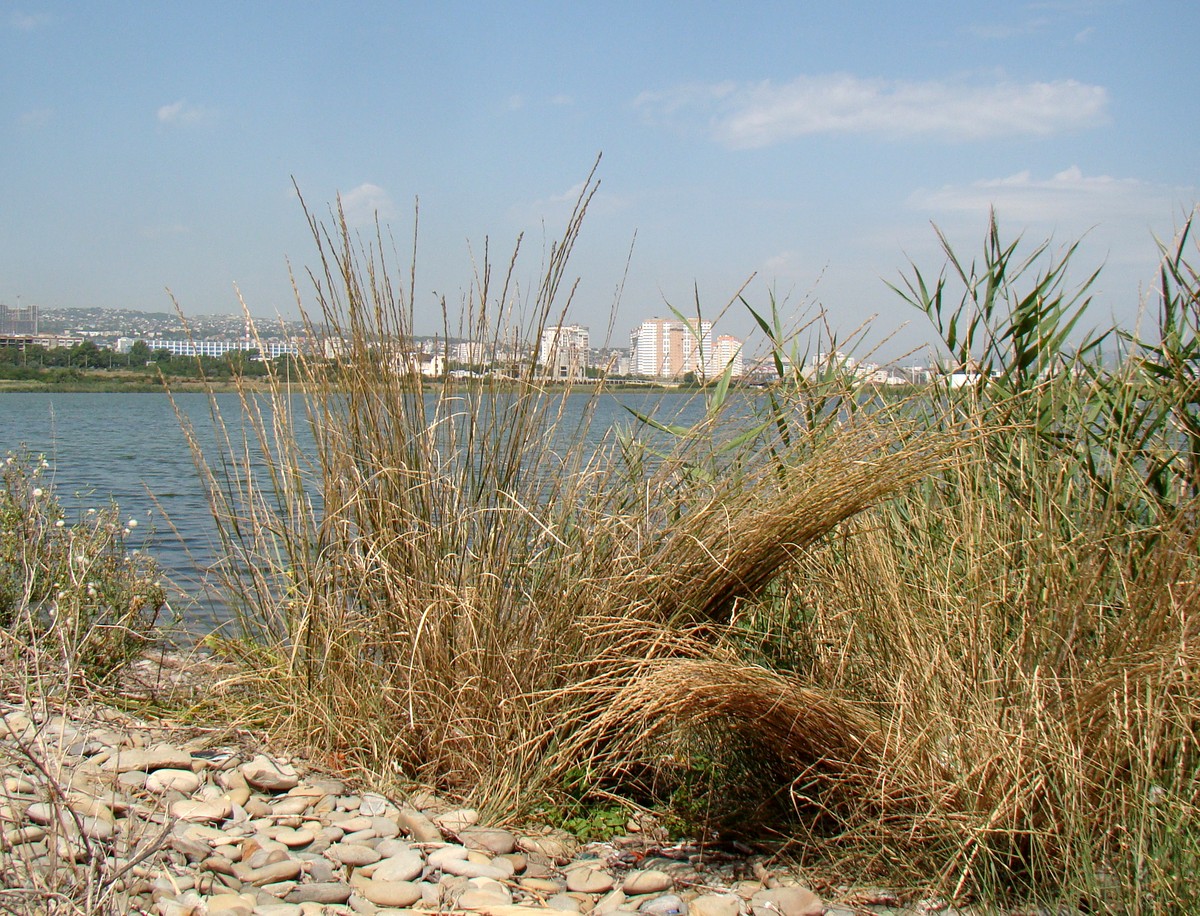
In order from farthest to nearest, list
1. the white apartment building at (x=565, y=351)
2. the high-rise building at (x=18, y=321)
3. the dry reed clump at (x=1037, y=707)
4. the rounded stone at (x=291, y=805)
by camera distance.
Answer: the high-rise building at (x=18, y=321), the white apartment building at (x=565, y=351), the rounded stone at (x=291, y=805), the dry reed clump at (x=1037, y=707)

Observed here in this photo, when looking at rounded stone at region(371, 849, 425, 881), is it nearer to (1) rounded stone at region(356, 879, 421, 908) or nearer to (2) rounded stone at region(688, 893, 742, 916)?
(1) rounded stone at region(356, 879, 421, 908)

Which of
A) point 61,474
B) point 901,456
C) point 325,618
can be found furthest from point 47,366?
point 901,456

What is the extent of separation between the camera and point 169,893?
2.01 m

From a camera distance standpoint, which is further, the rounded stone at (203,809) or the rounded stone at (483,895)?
the rounded stone at (203,809)

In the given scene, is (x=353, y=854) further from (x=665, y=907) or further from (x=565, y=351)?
(x=565, y=351)

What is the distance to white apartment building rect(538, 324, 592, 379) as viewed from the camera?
3.01 m

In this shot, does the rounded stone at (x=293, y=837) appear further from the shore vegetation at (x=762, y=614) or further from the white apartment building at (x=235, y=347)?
the white apartment building at (x=235, y=347)

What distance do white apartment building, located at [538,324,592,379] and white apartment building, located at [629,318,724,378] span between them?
7.8 inches

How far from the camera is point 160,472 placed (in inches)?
476

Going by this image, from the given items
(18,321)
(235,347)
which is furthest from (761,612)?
(18,321)

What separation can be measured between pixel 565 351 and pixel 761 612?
40.6 inches

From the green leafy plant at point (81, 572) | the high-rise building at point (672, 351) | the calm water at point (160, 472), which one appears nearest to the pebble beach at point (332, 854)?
the green leafy plant at point (81, 572)

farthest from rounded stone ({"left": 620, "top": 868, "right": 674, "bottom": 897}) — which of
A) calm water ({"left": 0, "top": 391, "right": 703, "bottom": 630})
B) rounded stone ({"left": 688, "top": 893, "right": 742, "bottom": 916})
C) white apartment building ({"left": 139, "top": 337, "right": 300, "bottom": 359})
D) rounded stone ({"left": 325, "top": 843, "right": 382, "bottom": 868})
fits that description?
white apartment building ({"left": 139, "top": 337, "right": 300, "bottom": 359})

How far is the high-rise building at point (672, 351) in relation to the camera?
329 cm
